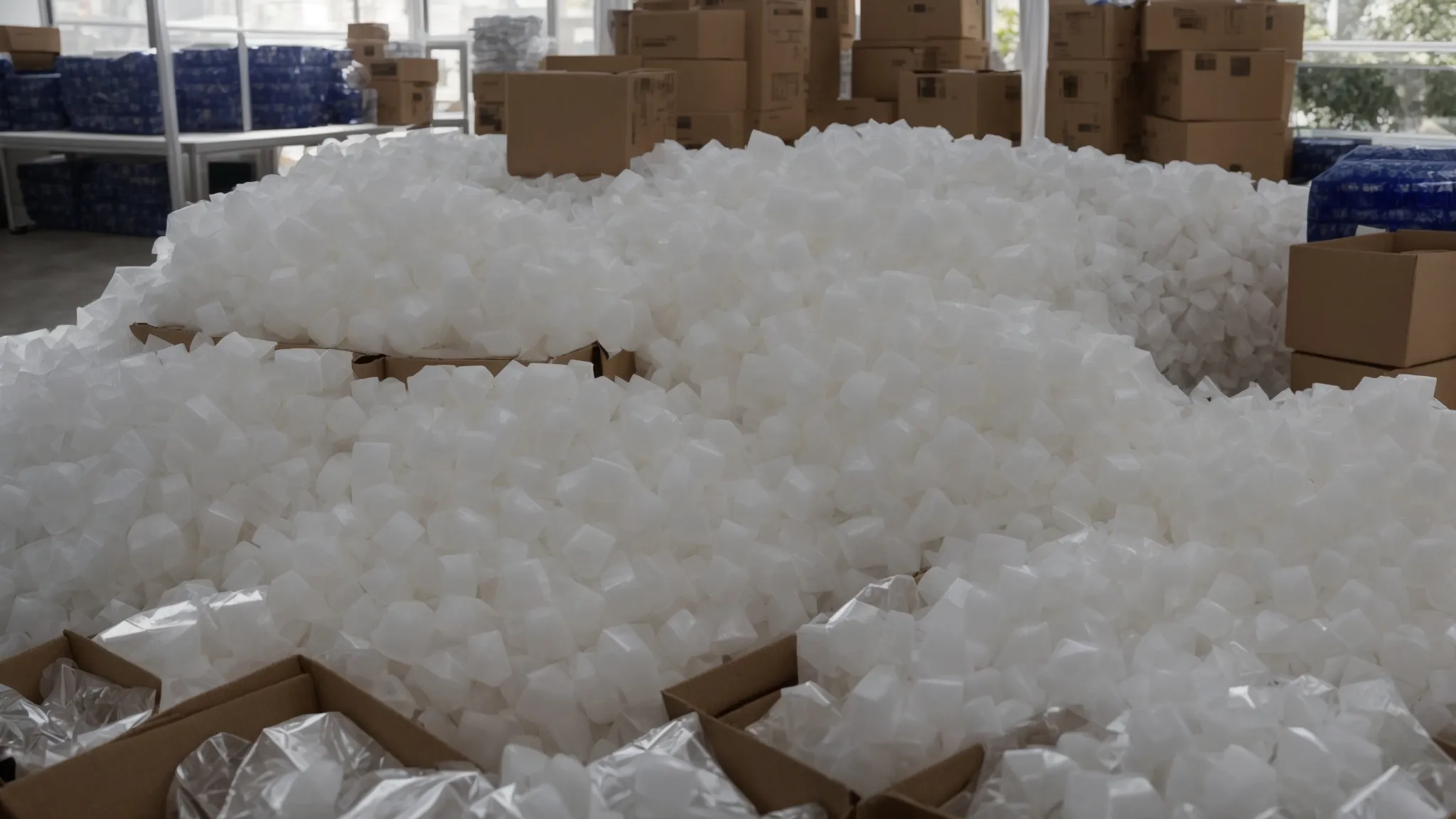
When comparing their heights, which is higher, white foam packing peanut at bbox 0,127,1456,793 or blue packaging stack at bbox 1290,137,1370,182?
blue packaging stack at bbox 1290,137,1370,182

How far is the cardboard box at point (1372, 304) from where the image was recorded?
1.79m

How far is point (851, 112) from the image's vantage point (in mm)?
4012

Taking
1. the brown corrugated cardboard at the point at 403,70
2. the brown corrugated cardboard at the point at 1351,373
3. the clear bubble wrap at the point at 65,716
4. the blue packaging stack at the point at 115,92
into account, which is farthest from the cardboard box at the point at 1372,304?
the brown corrugated cardboard at the point at 403,70

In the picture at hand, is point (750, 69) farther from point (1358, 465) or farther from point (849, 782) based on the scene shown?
point (849, 782)

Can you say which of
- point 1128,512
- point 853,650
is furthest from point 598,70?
point 853,650

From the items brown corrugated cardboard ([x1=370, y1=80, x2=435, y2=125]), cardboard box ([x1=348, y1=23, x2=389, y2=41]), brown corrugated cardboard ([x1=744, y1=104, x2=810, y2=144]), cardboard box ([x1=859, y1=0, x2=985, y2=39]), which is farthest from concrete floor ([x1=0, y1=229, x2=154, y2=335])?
cardboard box ([x1=859, y1=0, x2=985, y2=39])

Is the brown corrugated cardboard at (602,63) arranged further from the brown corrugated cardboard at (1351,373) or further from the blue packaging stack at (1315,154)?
the blue packaging stack at (1315,154)

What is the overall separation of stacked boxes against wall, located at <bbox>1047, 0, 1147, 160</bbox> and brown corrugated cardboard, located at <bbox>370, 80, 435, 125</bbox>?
463 cm

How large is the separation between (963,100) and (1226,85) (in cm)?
77

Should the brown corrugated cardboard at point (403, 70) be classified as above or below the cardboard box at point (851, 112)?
above

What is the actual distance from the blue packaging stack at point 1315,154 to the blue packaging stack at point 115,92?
5.08 meters

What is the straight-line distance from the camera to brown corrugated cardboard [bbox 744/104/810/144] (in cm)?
321

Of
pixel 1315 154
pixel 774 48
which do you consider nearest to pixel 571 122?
pixel 774 48

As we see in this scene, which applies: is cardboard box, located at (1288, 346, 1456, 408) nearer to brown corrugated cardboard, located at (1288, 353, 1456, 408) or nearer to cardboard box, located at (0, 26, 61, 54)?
brown corrugated cardboard, located at (1288, 353, 1456, 408)
